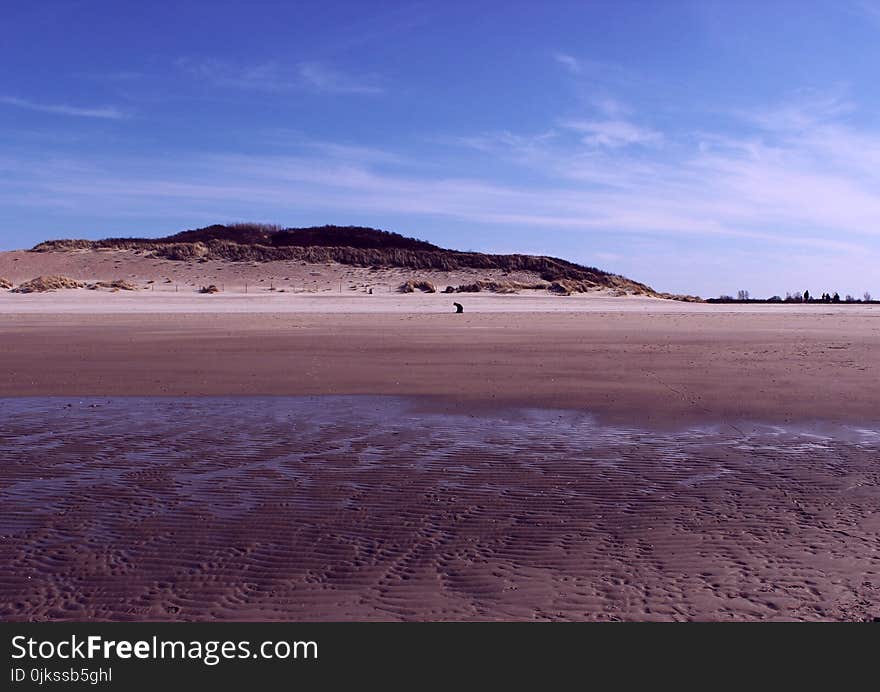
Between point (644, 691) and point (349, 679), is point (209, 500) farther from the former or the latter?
point (644, 691)

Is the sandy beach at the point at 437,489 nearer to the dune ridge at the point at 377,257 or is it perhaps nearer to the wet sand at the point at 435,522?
the wet sand at the point at 435,522

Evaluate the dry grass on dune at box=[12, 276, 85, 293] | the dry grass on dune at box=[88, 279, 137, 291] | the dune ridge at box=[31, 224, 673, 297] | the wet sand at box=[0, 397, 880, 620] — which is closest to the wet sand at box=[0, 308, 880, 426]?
the wet sand at box=[0, 397, 880, 620]

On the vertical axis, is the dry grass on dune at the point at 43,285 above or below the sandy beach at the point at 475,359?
above

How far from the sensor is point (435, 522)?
20.0 ft

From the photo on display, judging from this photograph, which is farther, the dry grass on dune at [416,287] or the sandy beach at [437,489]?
the dry grass on dune at [416,287]

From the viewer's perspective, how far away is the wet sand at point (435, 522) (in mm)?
4637

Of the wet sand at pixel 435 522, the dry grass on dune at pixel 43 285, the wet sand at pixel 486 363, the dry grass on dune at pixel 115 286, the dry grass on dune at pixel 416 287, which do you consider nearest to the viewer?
the wet sand at pixel 435 522

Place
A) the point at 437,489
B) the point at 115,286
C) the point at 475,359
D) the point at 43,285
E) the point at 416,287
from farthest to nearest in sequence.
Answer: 1. the point at 416,287
2. the point at 115,286
3. the point at 43,285
4. the point at 475,359
5. the point at 437,489

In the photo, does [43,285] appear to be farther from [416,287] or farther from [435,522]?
[435,522]

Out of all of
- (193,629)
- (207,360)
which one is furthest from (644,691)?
(207,360)

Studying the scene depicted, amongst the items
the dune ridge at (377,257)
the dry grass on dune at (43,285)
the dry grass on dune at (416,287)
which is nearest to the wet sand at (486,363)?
the dry grass on dune at (43,285)

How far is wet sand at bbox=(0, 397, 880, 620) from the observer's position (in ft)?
15.2

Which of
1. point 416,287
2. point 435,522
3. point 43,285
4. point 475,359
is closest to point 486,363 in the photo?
point 475,359

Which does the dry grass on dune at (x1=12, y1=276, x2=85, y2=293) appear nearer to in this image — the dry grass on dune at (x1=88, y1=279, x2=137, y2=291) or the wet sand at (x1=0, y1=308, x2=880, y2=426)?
the dry grass on dune at (x1=88, y1=279, x2=137, y2=291)
